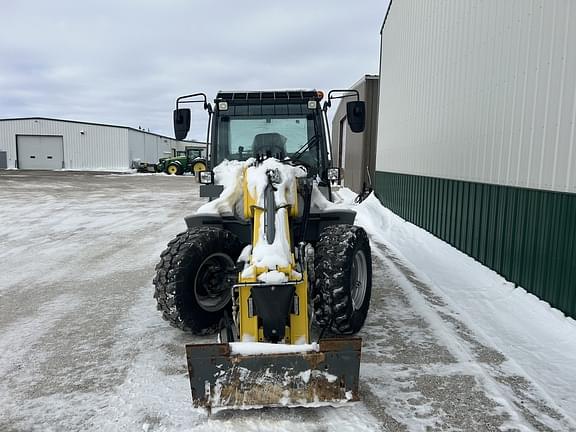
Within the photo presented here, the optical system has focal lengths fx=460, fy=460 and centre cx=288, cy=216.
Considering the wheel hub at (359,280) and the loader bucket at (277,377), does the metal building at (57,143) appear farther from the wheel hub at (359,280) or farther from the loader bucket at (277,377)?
the loader bucket at (277,377)

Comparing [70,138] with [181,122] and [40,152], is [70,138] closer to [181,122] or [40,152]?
[40,152]

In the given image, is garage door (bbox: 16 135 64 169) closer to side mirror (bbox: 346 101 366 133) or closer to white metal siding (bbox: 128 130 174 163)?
white metal siding (bbox: 128 130 174 163)

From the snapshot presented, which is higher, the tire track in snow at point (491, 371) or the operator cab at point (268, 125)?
the operator cab at point (268, 125)

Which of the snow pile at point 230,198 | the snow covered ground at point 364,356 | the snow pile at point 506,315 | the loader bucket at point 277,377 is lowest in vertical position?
the snow covered ground at point 364,356

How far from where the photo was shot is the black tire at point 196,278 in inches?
161

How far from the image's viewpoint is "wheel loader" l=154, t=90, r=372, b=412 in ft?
10.0

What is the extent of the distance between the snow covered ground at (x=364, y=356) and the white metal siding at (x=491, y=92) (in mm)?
1579

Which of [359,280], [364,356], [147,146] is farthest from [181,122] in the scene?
[147,146]

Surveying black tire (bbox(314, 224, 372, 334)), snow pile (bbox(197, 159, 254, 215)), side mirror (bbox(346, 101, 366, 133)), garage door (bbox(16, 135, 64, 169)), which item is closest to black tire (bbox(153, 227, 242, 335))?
snow pile (bbox(197, 159, 254, 215))

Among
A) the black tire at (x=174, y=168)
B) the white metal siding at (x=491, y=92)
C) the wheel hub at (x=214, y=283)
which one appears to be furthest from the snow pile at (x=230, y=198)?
the black tire at (x=174, y=168)

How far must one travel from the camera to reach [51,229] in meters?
11.2

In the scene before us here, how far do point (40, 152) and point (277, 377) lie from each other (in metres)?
56.1

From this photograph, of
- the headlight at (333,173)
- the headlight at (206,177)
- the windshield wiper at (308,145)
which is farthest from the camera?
the windshield wiper at (308,145)

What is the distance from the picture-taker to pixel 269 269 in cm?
344
